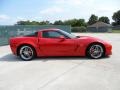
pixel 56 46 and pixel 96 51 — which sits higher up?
pixel 56 46

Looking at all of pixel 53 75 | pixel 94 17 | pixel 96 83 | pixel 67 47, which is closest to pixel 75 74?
pixel 53 75

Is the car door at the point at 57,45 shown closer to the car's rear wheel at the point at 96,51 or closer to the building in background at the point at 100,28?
the car's rear wheel at the point at 96,51

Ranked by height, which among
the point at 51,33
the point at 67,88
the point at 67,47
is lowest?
the point at 67,88

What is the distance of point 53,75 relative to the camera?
5.74m

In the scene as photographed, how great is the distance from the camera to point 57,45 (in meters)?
8.12

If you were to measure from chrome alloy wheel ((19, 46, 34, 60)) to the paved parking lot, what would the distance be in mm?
842

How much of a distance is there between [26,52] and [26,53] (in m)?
0.04

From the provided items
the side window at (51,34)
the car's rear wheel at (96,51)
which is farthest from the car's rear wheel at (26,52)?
the car's rear wheel at (96,51)

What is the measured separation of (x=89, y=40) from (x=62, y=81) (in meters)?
3.28

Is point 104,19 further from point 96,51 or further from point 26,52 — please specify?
point 26,52

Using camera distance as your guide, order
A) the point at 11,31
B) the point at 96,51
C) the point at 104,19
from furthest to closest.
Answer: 1. the point at 104,19
2. the point at 11,31
3. the point at 96,51

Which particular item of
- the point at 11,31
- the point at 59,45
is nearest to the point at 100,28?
the point at 11,31

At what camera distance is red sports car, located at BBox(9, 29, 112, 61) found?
8.03m

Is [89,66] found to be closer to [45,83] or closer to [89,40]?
[89,40]
